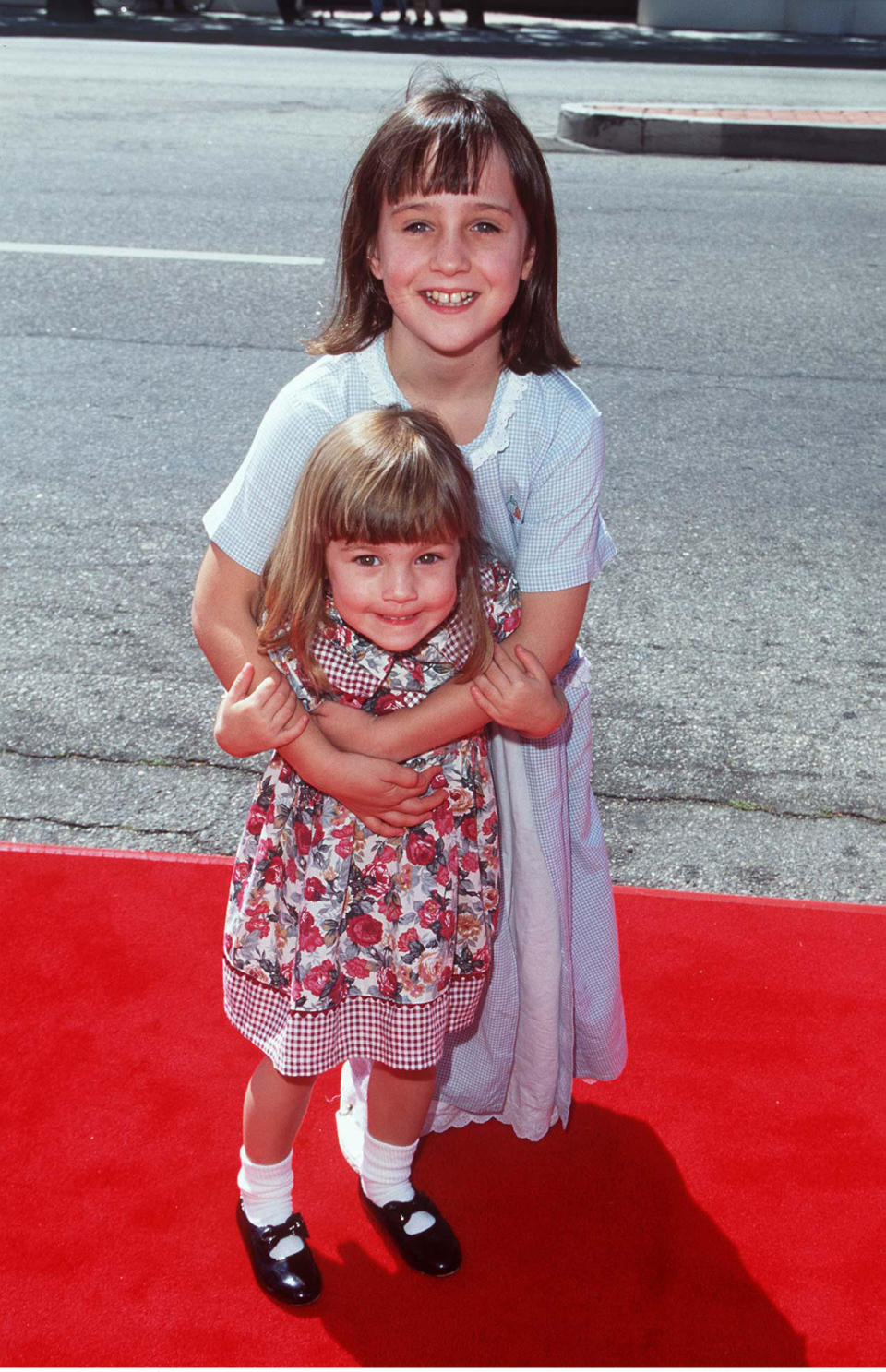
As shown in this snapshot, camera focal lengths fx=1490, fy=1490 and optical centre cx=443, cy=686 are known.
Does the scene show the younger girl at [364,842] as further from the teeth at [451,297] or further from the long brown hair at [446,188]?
the long brown hair at [446,188]

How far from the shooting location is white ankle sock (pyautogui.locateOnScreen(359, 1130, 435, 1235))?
7.70 ft

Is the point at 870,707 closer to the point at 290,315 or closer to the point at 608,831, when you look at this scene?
the point at 608,831

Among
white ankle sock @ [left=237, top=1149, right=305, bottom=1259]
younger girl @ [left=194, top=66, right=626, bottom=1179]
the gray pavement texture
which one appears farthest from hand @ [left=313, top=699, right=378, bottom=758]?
the gray pavement texture

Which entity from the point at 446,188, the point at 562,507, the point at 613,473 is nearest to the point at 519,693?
the point at 562,507

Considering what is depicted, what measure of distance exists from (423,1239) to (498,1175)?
0.80 feet

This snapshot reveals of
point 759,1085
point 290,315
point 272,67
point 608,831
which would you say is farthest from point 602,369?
point 272,67

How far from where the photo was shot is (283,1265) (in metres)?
2.24

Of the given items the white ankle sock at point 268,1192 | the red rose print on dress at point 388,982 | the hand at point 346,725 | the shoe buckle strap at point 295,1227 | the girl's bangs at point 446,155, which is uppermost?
the girl's bangs at point 446,155

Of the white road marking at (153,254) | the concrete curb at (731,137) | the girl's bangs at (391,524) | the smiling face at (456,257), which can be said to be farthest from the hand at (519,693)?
the concrete curb at (731,137)

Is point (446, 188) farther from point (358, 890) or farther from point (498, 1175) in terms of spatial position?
point (498, 1175)

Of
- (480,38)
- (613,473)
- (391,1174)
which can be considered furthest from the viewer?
(480,38)

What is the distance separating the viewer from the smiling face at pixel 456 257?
203 centimetres

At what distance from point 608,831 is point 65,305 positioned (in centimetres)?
436

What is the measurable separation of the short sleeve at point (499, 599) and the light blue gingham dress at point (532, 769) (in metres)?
0.03
